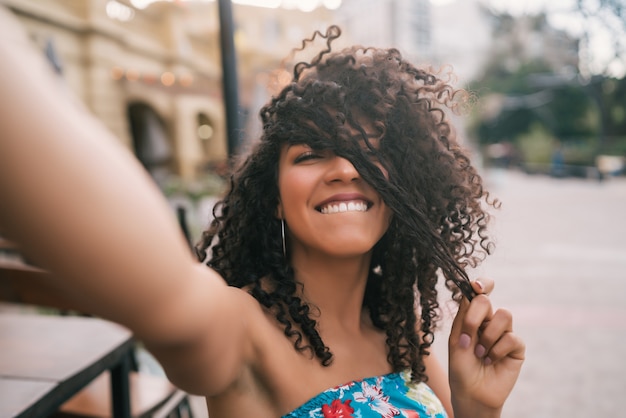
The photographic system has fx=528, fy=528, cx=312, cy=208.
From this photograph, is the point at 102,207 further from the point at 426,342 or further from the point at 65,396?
the point at 65,396

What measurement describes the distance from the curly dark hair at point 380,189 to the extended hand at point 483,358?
0.34ft

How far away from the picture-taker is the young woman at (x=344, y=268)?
3.13 feet

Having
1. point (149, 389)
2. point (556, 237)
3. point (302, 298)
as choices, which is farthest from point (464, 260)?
point (556, 237)

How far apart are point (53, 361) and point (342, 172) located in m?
1.21

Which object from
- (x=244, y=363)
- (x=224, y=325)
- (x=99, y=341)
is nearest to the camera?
(x=224, y=325)

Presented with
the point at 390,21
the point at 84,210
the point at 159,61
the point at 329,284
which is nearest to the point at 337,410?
the point at 329,284

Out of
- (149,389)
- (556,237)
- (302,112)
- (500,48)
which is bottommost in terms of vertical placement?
(556,237)

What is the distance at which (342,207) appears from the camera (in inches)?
41.8

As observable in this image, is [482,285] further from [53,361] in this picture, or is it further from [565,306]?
[565,306]

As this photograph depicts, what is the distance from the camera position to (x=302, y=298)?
1200mm

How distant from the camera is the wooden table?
1.44 m

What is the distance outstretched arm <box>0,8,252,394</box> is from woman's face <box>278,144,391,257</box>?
0.51 metres

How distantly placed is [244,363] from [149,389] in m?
1.71

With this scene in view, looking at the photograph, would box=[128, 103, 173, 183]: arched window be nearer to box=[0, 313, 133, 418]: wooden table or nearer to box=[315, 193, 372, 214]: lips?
box=[0, 313, 133, 418]: wooden table
